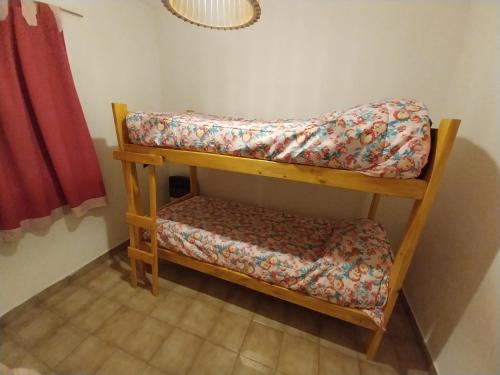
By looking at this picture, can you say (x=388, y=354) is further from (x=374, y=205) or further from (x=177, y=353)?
(x=177, y=353)

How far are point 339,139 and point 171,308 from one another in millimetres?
1462

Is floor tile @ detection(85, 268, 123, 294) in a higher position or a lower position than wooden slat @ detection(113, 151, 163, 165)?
lower

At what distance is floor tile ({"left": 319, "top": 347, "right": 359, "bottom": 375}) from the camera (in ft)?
3.62

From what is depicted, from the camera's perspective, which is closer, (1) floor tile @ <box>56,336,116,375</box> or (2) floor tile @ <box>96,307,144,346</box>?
(1) floor tile @ <box>56,336,116,375</box>

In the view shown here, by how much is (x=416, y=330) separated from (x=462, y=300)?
1.57ft

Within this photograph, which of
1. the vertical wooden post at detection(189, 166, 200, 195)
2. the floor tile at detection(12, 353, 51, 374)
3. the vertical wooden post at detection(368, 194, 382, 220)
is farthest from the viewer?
the vertical wooden post at detection(189, 166, 200, 195)

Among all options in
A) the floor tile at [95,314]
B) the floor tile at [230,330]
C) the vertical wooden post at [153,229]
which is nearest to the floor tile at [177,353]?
the floor tile at [230,330]

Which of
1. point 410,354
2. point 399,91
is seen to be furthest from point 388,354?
point 399,91

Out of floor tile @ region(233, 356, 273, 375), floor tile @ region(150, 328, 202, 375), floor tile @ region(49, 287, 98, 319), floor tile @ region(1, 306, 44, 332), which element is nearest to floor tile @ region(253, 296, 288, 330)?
floor tile @ region(233, 356, 273, 375)

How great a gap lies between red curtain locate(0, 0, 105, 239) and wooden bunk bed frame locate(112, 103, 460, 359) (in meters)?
0.33

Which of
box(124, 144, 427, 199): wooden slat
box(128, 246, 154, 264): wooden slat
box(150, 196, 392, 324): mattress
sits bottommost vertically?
box(128, 246, 154, 264): wooden slat

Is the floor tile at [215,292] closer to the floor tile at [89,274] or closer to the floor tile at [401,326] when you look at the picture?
the floor tile at [89,274]

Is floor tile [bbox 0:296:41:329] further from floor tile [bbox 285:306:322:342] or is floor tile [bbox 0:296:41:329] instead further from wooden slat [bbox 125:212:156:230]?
floor tile [bbox 285:306:322:342]

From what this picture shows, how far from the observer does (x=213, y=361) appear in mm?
1117
